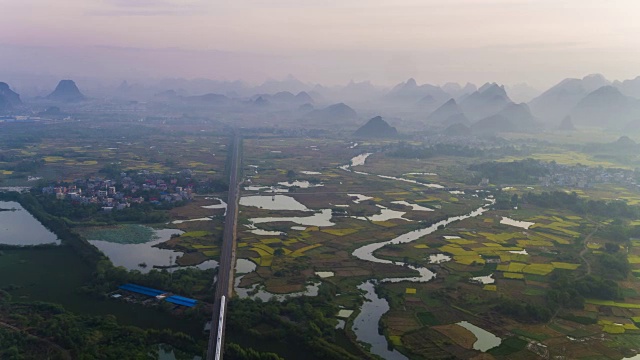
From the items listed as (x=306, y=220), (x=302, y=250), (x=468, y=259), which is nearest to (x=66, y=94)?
(x=306, y=220)

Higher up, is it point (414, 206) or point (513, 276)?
point (414, 206)

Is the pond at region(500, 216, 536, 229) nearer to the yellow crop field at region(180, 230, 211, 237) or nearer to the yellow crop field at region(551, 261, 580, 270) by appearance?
the yellow crop field at region(551, 261, 580, 270)

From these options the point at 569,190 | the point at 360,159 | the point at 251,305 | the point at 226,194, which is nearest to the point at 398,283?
the point at 251,305

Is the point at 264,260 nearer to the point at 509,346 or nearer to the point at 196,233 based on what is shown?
the point at 196,233

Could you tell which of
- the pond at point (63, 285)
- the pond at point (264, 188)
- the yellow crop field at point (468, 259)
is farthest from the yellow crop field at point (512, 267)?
the pond at point (264, 188)

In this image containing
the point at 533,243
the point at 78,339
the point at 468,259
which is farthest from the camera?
the point at 533,243

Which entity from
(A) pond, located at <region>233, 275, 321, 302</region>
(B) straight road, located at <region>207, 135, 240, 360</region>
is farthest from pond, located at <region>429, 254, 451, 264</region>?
(B) straight road, located at <region>207, 135, 240, 360</region>
